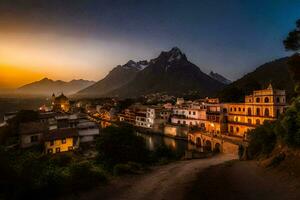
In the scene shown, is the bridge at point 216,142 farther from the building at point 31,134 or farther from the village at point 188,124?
the building at point 31,134

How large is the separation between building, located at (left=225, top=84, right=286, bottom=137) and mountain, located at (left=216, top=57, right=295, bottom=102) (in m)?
6.37

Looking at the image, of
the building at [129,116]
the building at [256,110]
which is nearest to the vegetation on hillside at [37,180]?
the building at [256,110]

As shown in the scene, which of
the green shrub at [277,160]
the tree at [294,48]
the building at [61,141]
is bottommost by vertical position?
the building at [61,141]

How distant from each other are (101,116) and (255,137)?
85.7 m

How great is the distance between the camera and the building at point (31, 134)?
33.6m

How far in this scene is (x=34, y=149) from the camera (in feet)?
112

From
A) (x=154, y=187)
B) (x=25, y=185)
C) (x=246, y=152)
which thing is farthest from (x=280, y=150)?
(x=25, y=185)

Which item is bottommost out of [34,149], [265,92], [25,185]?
[34,149]

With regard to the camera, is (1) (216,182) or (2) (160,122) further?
(2) (160,122)

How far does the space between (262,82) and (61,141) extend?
293ft

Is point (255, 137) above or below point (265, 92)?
below

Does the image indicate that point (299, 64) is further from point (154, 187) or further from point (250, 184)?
point (154, 187)

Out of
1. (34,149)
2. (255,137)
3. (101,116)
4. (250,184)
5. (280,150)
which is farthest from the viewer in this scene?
(101,116)

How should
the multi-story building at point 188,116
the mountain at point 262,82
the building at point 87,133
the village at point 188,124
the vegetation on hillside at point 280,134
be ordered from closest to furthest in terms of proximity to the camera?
the vegetation on hillside at point 280,134 < the village at point 188,124 < the building at point 87,133 < the multi-story building at point 188,116 < the mountain at point 262,82
